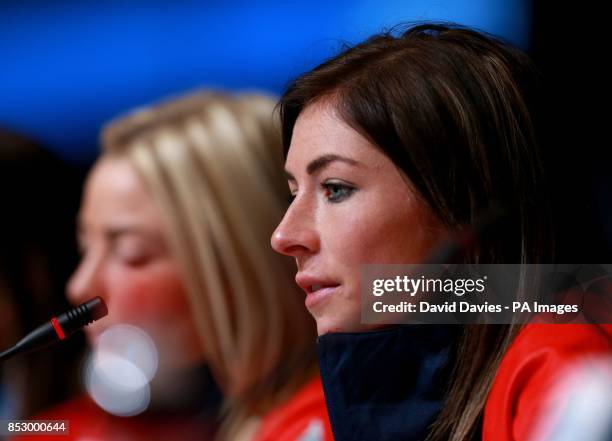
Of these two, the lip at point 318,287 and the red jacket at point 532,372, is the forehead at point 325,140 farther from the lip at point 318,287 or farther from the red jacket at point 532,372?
the red jacket at point 532,372

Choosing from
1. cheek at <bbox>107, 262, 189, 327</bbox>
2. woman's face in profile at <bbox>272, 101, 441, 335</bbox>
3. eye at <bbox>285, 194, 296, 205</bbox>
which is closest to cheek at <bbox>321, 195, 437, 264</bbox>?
woman's face in profile at <bbox>272, 101, 441, 335</bbox>

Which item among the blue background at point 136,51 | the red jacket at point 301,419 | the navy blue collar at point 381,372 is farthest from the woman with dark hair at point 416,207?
the blue background at point 136,51

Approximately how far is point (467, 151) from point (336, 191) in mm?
137

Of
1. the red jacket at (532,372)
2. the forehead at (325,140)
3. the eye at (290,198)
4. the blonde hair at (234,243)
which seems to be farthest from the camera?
the blonde hair at (234,243)

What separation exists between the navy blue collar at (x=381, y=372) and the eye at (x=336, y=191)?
0.45 ft

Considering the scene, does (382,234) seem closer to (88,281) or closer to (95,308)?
(95,308)

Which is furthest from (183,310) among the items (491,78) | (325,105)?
(491,78)

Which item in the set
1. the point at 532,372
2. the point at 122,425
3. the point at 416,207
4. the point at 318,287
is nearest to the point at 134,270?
the point at 122,425

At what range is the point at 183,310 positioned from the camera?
49.1 inches

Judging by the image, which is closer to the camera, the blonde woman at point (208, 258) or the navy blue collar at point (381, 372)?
the navy blue collar at point (381, 372)

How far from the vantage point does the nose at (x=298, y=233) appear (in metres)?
0.98

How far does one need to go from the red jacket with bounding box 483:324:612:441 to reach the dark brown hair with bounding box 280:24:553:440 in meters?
0.03

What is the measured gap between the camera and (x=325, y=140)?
0.97 m

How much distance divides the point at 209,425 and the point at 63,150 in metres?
0.44
